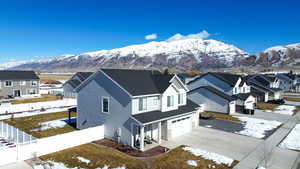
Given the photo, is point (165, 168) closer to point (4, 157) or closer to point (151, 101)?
point (151, 101)

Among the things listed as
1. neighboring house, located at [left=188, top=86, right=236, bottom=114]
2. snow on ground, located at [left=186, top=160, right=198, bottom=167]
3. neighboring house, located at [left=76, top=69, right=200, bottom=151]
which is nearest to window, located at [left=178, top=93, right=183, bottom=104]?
neighboring house, located at [left=76, top=69, right=200, bottom=151]

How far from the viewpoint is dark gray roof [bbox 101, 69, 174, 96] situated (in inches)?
693

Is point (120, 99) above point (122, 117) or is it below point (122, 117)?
above

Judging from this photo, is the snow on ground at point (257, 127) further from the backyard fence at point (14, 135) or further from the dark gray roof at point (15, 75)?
the dark gray roof at point (15, 75)

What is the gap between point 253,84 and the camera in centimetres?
5019

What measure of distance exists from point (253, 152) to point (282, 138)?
6.57 metres

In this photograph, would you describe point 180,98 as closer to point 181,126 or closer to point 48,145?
point 181,126

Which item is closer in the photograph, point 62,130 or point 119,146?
point 119,146

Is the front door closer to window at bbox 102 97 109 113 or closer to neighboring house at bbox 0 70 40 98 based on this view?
neighboring house at bbox 0 70 40 98

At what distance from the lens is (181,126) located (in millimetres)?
20422

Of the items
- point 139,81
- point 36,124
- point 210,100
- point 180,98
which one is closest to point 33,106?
point 36,124

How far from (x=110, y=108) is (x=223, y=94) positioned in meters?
23.9

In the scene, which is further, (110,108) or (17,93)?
(17,93)

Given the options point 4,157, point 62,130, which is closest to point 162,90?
point 62,130
